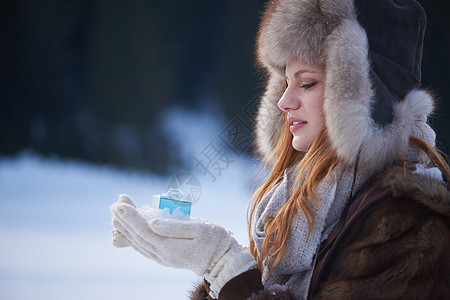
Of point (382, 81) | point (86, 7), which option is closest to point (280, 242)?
point (382, 81)

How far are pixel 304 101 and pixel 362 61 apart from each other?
7.3 inches

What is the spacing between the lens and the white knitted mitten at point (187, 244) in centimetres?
91

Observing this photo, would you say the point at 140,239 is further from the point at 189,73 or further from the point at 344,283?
the point at 189,73

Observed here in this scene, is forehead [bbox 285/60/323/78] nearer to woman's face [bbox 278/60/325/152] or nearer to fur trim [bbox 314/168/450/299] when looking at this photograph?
woman's face [bbox 278/60/325/152]

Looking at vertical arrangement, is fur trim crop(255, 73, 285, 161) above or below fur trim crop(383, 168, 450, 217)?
above

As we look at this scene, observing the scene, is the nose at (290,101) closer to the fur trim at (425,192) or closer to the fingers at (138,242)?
the fur trim at (425,192)

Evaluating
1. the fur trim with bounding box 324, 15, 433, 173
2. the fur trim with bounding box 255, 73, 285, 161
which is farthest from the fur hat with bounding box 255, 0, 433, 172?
the fur trim with bounding box 255, 73, 285, 161

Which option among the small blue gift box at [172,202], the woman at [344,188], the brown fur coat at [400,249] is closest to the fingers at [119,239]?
the woman at [344,188]

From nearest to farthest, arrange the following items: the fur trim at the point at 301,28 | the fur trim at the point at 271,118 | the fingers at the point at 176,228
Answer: the fingers at the point at 176,228 → the fur trim at the point at 301,28 → the fur trim at the point at 271,118

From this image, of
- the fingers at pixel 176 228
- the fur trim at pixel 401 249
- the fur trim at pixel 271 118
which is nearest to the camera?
the fur trim at pixel 401 249

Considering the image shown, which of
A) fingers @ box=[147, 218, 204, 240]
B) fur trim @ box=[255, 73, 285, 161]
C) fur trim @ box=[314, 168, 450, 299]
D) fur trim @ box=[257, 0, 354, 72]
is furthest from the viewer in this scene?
fur trim @ box=[255, 73, 285, 161]

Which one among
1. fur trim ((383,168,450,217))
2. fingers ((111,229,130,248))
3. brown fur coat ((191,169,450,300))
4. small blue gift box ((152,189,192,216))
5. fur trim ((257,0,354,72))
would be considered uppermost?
fur trim ((257,0,354,72))

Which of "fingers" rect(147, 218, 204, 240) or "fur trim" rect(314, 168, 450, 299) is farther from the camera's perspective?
"fingers" rect(147, 218, 204, 240)

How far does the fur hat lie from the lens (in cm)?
91
